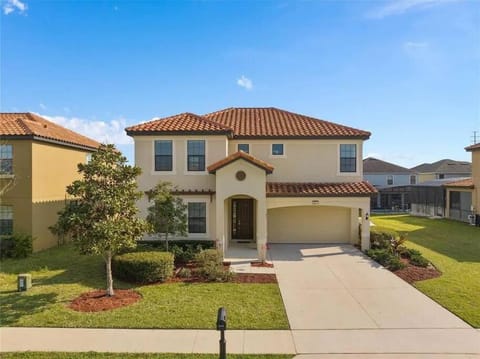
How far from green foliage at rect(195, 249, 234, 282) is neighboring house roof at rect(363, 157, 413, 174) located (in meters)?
44.2

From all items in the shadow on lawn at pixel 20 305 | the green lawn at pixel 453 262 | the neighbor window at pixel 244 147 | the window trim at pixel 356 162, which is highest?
the neighbor window at pixel 244 147

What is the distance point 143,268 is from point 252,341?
5.55 metres

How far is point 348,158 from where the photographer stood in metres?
18.8

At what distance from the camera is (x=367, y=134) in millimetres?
18250

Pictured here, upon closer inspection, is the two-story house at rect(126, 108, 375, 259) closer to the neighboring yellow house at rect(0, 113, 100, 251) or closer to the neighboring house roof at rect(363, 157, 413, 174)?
the neighboring yellow house at rect(0, 113, 100, 251)

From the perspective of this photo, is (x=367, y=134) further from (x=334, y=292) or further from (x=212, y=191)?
(x=334, y=292)

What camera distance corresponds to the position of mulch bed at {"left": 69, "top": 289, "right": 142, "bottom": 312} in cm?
947

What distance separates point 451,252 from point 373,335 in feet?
38.5

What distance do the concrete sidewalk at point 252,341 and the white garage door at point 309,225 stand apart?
10842mm

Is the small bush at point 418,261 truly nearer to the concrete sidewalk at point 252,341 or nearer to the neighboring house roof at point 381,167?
the concrete sidewalk at point 252,341

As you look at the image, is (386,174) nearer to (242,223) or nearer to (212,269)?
(242,223)

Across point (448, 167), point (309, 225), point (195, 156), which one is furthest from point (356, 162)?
point (448, 167)

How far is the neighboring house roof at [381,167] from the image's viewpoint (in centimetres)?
5228

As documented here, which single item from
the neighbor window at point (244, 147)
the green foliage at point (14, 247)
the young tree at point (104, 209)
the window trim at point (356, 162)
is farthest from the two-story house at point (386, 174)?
the young tree at point (104, 209)
